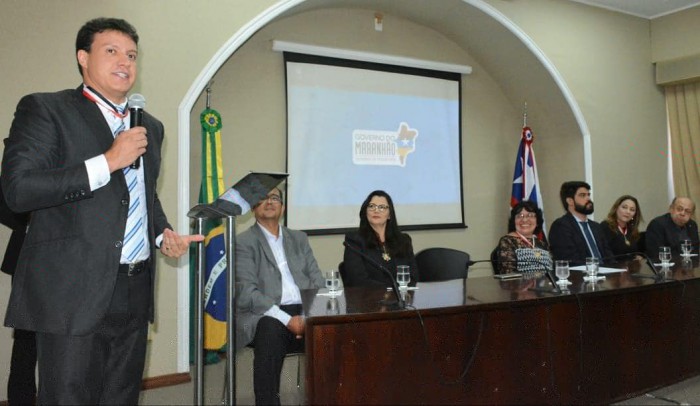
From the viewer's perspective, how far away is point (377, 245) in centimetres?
338

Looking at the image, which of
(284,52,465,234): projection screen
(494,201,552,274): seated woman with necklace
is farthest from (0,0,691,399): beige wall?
(494,201,552,274): seated woman with necklace

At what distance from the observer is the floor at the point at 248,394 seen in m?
3.10

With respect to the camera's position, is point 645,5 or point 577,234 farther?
point 645,5

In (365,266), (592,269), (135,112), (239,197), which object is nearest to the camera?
(135,112)

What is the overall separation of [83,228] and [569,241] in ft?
12.2

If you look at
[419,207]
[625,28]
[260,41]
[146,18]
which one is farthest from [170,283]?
[625,28]

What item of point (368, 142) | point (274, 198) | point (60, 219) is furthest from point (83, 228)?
point (368, 142)

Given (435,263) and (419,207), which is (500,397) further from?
(419,207)

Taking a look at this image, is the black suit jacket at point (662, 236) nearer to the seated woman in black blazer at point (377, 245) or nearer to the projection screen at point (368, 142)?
the projection screen at point (368, 142)

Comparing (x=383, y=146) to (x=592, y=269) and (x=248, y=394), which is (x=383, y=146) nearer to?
(x=592, y=269)

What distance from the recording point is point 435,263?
3893 mm

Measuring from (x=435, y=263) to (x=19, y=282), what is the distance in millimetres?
2839

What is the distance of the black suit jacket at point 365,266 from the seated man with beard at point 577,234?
1526 mm

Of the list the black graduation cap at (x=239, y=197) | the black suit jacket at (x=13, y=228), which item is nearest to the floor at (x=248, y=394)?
the black suit jacket at (x=13, y=228)
